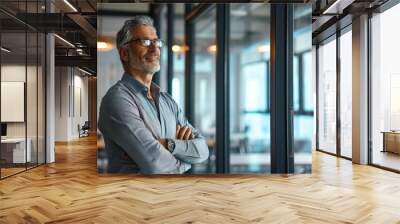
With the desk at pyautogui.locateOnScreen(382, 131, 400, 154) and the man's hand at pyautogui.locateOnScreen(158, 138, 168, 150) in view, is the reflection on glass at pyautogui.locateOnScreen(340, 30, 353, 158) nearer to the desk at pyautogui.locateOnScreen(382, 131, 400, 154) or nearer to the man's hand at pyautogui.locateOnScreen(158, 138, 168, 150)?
the desk at pyautogui.locateOnScreen(382, 131, 400, 154)

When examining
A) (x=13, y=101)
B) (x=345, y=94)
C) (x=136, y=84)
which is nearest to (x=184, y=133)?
(x=136, y=84)

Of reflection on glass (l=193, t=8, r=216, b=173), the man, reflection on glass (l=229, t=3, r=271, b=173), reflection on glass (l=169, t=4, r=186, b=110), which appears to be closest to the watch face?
the man

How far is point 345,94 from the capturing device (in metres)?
9.20

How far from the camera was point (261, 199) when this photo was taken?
4.74 metres

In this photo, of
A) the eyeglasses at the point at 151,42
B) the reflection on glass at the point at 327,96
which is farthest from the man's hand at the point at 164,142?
the reflection on glass at the point at 327,96

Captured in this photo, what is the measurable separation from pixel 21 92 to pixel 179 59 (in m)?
3.22

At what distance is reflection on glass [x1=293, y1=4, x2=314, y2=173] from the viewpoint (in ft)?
20.7

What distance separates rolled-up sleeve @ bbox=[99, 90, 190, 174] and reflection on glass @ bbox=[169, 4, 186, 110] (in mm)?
752

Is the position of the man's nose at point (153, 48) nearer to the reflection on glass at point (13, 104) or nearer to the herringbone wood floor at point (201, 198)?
the herringbone wood floor at point (201, 198)

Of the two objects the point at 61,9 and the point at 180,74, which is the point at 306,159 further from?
the point at 61,9

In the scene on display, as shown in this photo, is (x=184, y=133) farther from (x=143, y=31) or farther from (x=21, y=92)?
(x=21, y=92)

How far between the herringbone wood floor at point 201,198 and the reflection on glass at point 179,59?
1.37m

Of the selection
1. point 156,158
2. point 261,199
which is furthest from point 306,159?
point 156,158

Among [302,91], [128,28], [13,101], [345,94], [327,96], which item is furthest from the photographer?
[327,96]
